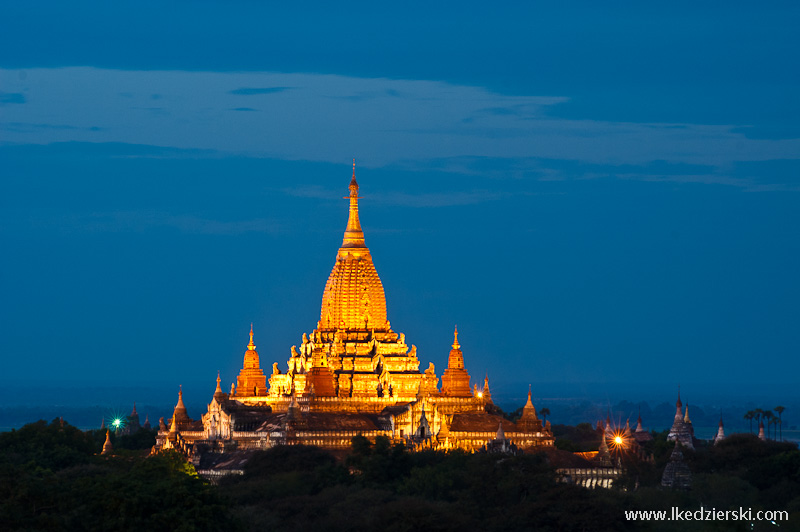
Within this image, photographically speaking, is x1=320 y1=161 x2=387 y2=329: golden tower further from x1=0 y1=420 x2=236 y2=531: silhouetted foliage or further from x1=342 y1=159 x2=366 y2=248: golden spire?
x1=0 y1=420 x2=236 y2=531: silhouetted foliage

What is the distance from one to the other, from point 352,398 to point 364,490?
2706 centimetres

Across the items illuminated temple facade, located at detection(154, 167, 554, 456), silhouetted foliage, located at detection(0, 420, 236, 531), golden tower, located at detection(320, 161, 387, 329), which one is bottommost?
silhouetted foliage, located at detection(0, 420, 236, 531)

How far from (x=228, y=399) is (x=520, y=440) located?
53.8ft

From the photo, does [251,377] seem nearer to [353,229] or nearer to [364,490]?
[353,229]

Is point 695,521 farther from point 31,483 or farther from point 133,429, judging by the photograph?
Answer: point 133,429

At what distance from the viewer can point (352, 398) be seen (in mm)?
102250

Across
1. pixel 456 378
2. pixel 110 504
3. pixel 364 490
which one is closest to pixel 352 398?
pixel 456 378

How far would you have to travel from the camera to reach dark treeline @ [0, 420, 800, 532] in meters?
61.9

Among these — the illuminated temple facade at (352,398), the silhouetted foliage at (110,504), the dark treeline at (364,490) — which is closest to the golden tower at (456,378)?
the illuminated temple facade at (352,398)

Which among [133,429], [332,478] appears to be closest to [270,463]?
[332,478]

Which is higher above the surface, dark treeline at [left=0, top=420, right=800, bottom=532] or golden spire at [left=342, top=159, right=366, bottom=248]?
golden spire at [left=342, top=159, right=366, bottom=248]

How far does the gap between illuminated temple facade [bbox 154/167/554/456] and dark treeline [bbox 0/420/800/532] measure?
4893 mm

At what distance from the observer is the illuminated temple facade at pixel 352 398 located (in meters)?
93.5

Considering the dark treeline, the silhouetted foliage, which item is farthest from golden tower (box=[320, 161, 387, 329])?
the silhouetted foliage
